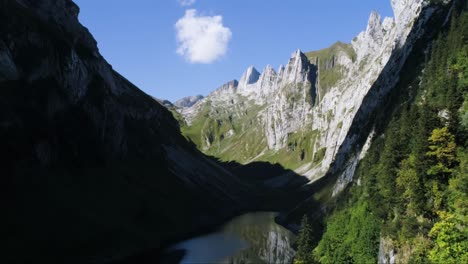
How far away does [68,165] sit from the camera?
375 ft

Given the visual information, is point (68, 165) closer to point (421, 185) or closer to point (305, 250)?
point (305, 250)

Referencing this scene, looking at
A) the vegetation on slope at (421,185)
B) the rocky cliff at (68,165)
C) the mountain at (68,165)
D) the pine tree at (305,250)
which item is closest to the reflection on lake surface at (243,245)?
the mountain at (68,165)

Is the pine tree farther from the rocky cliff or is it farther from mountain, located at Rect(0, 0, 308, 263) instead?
mountain, located at Rect(0, 0, 308, 263)

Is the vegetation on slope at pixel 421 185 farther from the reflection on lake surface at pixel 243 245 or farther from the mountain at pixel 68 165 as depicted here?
the mountain at pixel 68 165

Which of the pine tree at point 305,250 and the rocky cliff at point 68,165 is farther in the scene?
the rocky cliff at point 68,165

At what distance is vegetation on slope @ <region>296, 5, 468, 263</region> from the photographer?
4881 centimetres

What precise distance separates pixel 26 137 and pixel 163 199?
56.6 metres

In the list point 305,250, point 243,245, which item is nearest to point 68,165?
point 243,245

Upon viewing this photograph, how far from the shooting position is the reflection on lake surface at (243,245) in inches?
4097

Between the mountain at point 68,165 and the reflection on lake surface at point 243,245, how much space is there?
30.7 ft

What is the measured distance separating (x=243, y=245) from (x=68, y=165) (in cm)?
5169

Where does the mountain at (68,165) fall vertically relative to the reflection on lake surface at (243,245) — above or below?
above

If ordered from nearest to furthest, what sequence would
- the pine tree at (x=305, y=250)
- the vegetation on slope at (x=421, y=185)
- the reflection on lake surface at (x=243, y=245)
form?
the vegetation on slope at (x=421, y=185), the pine tree at (x=305, y=250), the reflection on lake surface at (x=243, y=245)

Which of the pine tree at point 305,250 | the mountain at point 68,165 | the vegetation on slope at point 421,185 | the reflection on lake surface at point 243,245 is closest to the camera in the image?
the vegetation on slope at point 421,185
